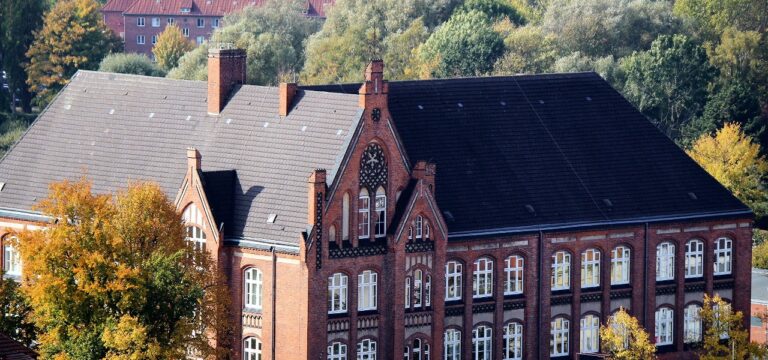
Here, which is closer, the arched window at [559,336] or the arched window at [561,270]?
the arched window at [561,270]

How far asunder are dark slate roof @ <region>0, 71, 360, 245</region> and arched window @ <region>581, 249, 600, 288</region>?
13983 millimetres

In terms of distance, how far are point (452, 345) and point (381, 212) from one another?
722cm

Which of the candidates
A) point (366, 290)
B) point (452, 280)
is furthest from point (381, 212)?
point (452, 280)

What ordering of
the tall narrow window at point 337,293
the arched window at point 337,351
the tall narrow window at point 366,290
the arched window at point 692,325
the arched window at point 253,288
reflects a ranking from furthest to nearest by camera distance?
the arched window at point 692,325
the tall narrow window at point 366,290
the arched window at point 253,288
the arched window at point 337,351
the tall narrow window at point 337,293

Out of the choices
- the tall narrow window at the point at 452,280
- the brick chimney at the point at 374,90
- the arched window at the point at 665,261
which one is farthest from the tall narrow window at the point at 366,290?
the arched window at the point at 665,261

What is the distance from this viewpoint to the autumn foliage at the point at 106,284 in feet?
339

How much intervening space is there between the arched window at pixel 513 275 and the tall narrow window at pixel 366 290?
7.36 meters

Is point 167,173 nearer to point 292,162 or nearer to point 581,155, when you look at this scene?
point 292,162

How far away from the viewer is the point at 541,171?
12112cm

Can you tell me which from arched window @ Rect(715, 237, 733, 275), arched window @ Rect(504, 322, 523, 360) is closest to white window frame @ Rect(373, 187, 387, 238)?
arched window @ Rect(504, 322, 523, 360)

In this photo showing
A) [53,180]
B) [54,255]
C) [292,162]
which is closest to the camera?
[54,255]

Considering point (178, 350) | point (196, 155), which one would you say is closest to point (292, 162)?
point (196, 155)

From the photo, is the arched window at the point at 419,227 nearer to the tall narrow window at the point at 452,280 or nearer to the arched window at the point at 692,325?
the tall narrow window at the point at 452,280

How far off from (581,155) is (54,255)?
29.8 meters
